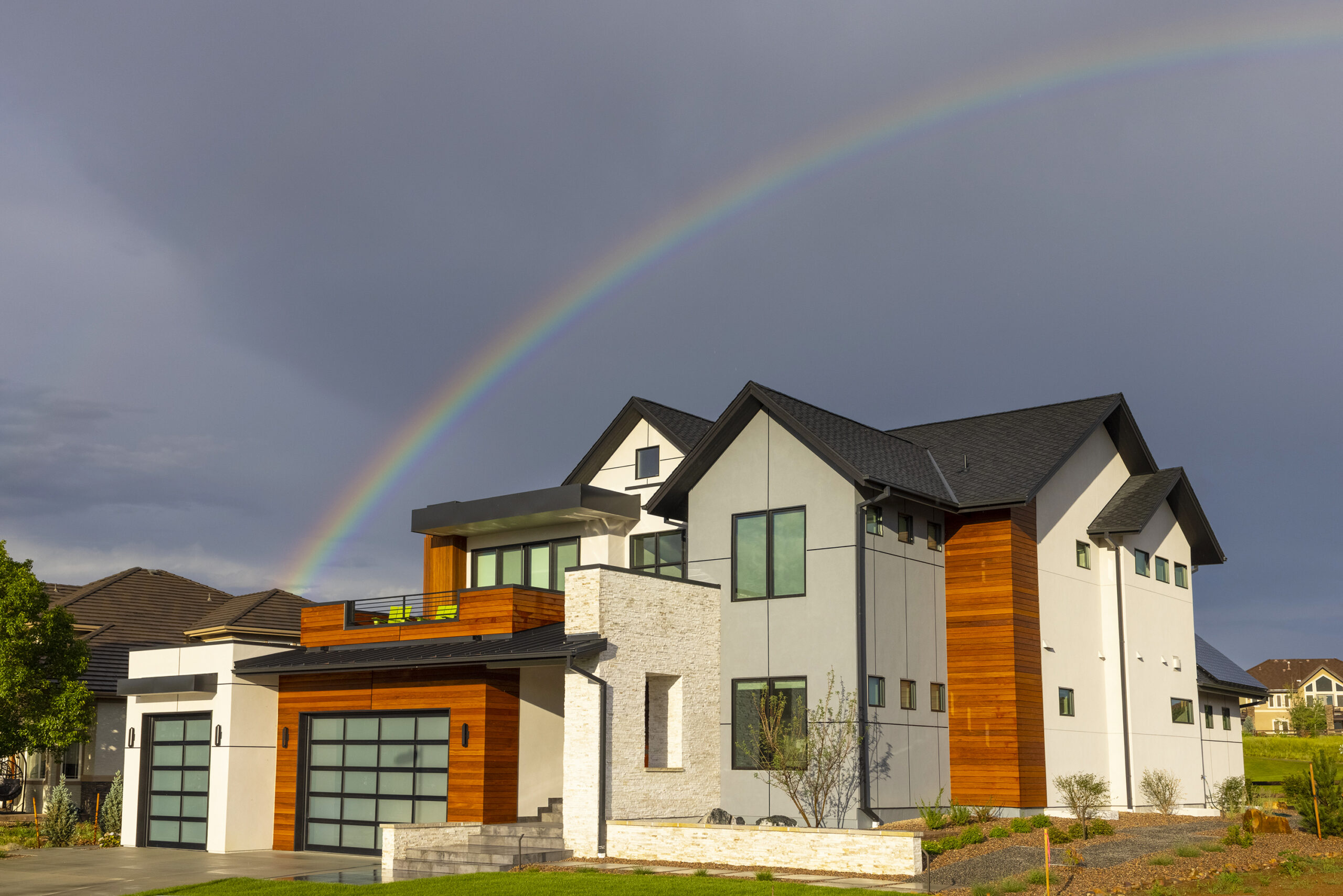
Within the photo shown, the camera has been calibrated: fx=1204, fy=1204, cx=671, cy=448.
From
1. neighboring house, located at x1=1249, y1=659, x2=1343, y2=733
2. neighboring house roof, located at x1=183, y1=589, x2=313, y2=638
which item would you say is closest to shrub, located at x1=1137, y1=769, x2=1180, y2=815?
neighboring house roof, located at x1=183, y1=589, x2=313, y2=638

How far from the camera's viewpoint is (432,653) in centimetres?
2369

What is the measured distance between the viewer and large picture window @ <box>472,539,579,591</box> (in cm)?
2912

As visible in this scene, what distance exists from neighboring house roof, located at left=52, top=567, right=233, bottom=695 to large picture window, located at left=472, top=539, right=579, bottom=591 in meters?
12.0

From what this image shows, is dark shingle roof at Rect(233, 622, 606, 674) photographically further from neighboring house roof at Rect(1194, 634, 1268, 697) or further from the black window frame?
neighboring house roof at Rect(1194, 634, 1268, 697)

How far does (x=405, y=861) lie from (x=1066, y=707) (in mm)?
14292

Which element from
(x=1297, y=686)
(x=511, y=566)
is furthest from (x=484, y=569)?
(x=1297, y=686)

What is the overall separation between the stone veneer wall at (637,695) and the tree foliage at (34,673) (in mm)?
14474

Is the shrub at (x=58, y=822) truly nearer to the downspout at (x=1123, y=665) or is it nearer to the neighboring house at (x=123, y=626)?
the neighboring house at (x=123, y=626)

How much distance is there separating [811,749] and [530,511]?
9.37 metres

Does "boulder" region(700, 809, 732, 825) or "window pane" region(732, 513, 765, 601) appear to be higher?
"window pane" region(732, 513, 765, 601)

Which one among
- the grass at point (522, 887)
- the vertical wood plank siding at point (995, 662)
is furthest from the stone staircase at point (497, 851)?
the vertical wood plank siding at point (995, 662)

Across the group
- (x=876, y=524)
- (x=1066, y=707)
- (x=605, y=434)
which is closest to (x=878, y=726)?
(x=876, y=524)

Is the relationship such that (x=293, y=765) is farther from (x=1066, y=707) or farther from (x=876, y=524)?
(x=1066, y=707)

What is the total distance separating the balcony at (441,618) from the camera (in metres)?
24.1
